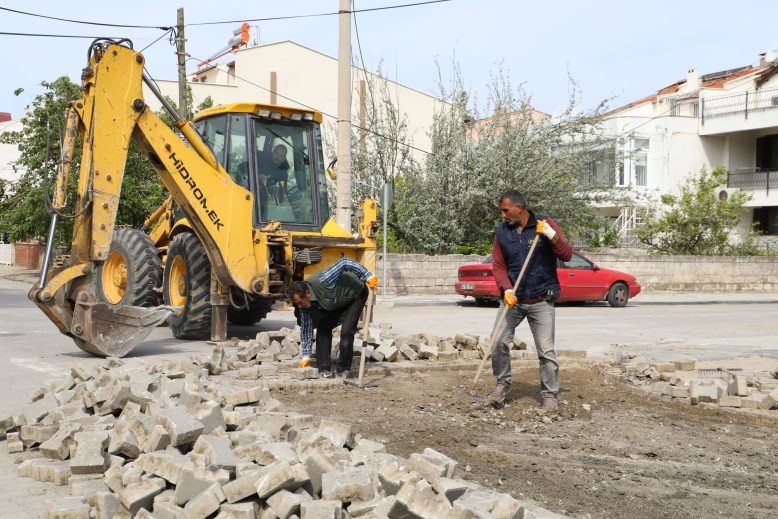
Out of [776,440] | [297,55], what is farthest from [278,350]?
[297,55]

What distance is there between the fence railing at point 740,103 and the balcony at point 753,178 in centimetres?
269

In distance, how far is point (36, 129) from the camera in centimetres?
2795

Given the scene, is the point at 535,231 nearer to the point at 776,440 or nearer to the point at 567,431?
the point at 567,431

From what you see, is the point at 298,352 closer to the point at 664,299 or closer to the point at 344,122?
the point at 344,122

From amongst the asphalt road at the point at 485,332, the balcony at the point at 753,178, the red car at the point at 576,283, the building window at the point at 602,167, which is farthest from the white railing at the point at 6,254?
the balcony at the point at 753,178

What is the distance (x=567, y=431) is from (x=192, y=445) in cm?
303

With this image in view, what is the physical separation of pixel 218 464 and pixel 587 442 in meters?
2.98

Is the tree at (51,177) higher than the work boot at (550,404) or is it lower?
higher

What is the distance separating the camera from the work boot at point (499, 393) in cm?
749

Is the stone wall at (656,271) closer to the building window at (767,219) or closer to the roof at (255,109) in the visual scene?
the building window at (767,219)

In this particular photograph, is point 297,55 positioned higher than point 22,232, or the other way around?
point 297,55

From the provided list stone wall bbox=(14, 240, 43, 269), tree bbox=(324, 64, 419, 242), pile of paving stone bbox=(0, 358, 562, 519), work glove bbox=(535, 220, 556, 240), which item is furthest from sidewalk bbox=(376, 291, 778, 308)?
stone wall bbox=(14, 240, 43, 269)

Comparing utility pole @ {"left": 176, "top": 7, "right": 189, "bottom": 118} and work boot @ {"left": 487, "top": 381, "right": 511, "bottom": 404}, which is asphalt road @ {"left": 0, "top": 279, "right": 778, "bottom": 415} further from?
utility pole @ {"left": 176, "top": 7, "right": 189, "bottom": 118}

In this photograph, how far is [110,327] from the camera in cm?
1034
